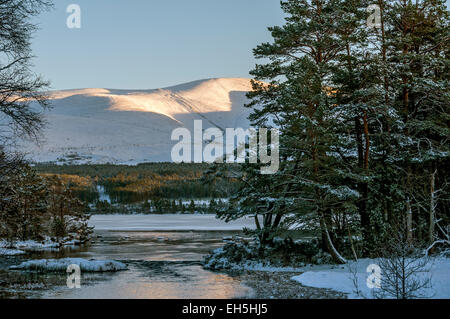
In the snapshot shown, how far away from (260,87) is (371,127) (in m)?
6.47

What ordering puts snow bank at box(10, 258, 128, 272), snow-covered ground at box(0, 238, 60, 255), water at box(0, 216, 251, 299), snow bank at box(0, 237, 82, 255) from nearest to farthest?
water at box(0, 216, 251, 299), snow bank at box(10, 258, 128, 272), snow-covered ground at box(0, 238, 60, 255), snow bank at box(0, 237, 82, 255)

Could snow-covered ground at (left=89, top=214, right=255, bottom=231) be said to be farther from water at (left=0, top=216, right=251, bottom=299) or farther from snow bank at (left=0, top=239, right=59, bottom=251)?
water at (left=0, top=216, right=251, bottom=299)

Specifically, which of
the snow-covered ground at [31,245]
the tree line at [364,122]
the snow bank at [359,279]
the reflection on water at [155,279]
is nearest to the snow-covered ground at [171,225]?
the snow-covered ground at [31,245]

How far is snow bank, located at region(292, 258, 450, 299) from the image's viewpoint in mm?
15742

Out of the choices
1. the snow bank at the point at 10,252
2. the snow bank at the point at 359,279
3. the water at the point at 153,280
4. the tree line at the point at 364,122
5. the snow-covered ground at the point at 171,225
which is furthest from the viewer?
the snow-covered ground at the point at 171,225

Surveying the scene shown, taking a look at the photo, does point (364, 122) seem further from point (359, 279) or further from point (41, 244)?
point (41, 244)

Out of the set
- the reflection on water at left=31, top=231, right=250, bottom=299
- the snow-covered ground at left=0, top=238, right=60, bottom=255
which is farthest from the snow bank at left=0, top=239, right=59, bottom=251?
the reflection on water at left=31, top=231, right=250, bottom=299

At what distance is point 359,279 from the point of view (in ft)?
61.9

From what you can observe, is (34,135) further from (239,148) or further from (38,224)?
(38,224)

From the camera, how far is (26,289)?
20.1 meters

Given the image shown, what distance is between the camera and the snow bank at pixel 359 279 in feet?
51.6

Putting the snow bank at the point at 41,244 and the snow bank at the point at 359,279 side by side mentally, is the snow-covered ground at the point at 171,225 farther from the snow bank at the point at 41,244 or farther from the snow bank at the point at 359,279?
the snow bank at the point at 359,279

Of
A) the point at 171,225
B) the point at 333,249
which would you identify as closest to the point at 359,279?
the point at 333,249

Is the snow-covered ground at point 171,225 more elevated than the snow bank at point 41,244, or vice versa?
the snow bank at point 41,244
